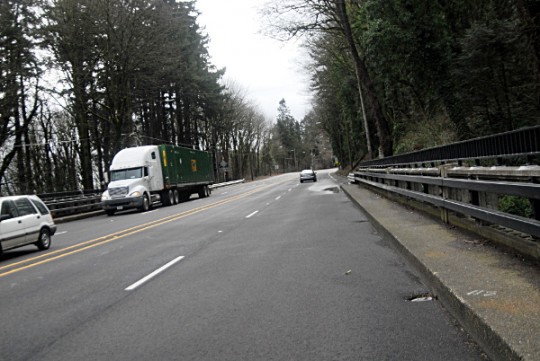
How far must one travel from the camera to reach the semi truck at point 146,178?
87.8ft

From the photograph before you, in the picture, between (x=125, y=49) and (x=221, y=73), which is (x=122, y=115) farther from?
(x=221, y=73)

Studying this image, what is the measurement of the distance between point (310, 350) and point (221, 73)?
205ft

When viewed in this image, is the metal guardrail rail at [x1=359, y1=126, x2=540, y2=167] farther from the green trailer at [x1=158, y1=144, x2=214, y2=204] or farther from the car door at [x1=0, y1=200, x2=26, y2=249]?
the green trailer at [x1=158, y1=144, x2=214, y2=204]

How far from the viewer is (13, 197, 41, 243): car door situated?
12628 millimetres

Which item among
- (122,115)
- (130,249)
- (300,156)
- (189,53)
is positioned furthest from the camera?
(300,156)

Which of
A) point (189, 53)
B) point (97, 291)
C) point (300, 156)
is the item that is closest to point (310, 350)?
point (97, 291)

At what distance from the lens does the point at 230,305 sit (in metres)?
5.84

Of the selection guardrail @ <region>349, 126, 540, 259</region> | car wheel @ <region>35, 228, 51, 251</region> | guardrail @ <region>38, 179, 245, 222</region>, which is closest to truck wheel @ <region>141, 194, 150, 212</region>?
guardrail @ <region>38, 179, 245, 222</region>

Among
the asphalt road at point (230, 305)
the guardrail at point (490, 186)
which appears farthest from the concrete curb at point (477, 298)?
the guardrail at point (490, 186)

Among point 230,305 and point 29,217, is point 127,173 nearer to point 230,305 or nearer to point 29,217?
point 29,217

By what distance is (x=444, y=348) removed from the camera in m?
4.05

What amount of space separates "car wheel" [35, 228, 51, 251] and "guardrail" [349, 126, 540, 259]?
9.84 metres

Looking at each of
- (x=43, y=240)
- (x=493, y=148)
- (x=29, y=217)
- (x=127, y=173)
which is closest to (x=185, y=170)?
(x=127, y=173)

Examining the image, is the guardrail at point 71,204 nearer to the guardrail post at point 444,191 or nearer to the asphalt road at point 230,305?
the asphalt road at point 230,305
